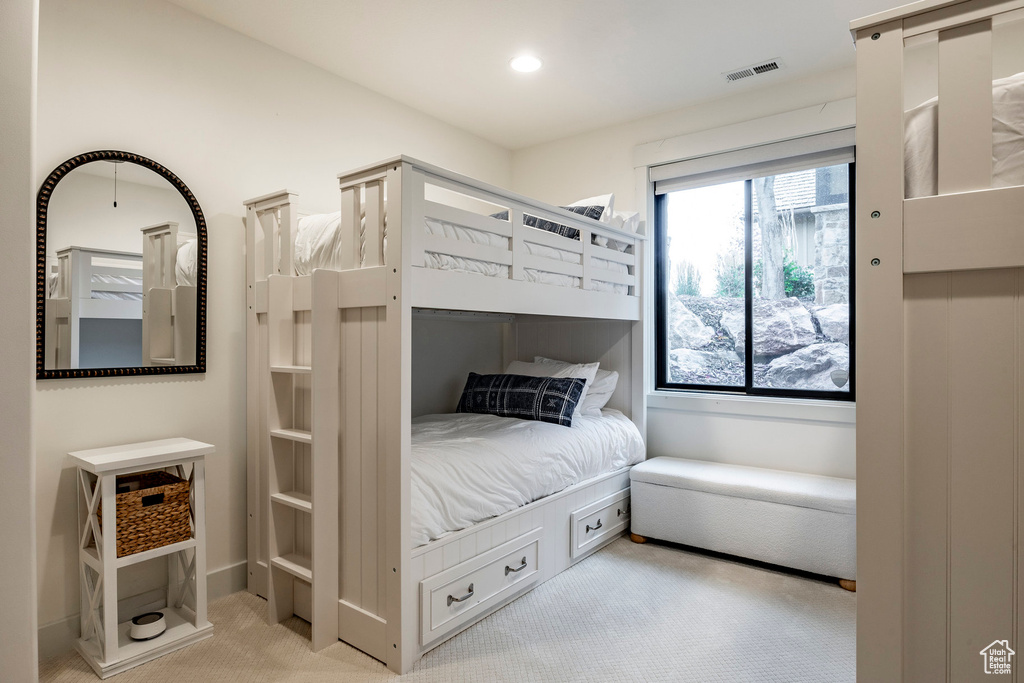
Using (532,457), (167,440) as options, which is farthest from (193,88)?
(532,457)

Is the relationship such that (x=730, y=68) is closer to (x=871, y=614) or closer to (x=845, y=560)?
(x=845, y=560)

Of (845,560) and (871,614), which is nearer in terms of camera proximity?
(871,614)

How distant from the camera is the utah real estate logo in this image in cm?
108

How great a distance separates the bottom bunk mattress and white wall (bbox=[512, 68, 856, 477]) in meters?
0.35

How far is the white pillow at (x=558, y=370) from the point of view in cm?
341

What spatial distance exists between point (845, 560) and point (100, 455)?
3082mm

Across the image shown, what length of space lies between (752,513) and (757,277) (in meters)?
1.37

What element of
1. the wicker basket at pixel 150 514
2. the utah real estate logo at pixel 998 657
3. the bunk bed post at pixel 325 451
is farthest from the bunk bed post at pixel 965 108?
the wicker basket at pixel 150 514

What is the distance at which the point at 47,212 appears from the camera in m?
2.02

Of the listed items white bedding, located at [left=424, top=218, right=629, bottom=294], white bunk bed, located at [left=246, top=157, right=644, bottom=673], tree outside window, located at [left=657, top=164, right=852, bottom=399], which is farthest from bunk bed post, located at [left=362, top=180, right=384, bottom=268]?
tree outside window, located at [left=657, top=164, right=852, bottom=399]

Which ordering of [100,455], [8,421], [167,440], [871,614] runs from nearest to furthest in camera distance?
[8,421]
[871,614]
[100,455]
[167,440]

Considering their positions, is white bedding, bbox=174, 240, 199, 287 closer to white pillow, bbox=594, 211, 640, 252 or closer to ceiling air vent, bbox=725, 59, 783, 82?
white pillow, bbox=594, 211, 640, 252

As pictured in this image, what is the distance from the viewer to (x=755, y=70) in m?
2.96

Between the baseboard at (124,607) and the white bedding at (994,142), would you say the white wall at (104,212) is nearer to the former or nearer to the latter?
the baseboard at (124,607)
